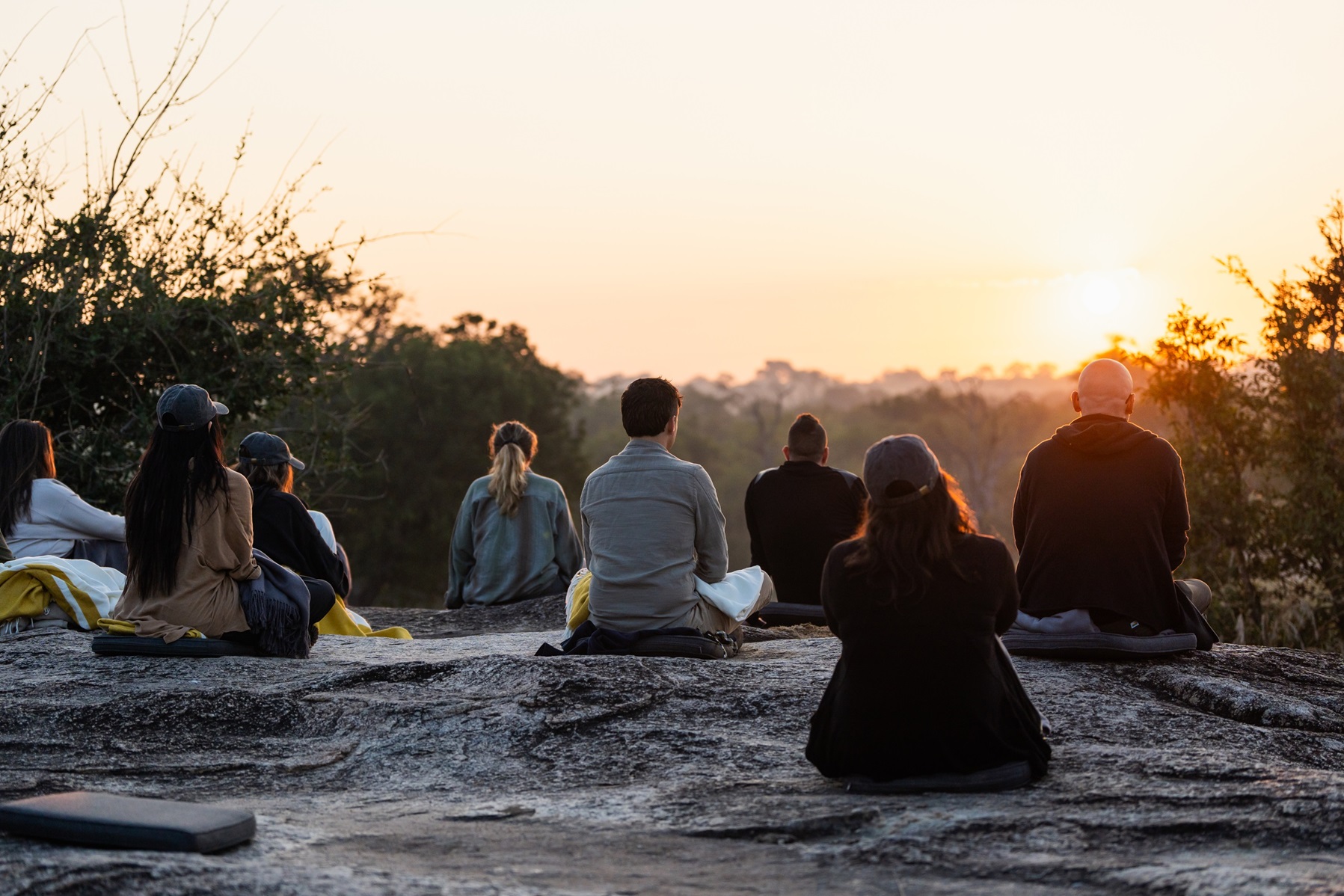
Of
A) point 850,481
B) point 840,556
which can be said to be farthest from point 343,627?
point 840,556

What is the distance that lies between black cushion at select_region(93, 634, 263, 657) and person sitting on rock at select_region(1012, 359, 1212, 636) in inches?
140

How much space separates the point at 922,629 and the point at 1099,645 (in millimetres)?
2130

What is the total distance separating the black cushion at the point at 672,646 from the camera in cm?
578

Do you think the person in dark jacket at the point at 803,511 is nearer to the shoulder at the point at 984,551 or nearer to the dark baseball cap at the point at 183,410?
the dark baseball cap at the point at 183,410

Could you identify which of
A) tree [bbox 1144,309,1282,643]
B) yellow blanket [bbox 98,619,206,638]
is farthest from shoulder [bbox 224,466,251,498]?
tree [bbox 1144,309,1282,643]

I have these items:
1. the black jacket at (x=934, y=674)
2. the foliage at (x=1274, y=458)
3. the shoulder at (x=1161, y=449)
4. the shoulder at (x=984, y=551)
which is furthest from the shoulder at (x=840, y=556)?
the foliage at (x=1274, y=458)

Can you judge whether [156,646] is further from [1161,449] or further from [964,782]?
[1161,449]

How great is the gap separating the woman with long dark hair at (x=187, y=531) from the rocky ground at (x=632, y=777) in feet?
0.71

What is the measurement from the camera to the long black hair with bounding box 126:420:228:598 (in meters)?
5.70

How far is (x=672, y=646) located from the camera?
579 cm

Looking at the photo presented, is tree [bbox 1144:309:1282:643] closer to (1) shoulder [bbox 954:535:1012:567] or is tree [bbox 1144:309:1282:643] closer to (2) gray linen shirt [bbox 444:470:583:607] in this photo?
(2) gray linen shirt [bbox 444:470:583:607]

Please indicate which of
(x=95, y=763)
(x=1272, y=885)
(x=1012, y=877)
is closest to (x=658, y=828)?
(x=1012, y=877)

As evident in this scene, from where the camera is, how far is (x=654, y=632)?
19.0 ft

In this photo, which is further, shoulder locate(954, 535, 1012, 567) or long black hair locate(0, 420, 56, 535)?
long black hair locate(0, 420, 56, 535)
